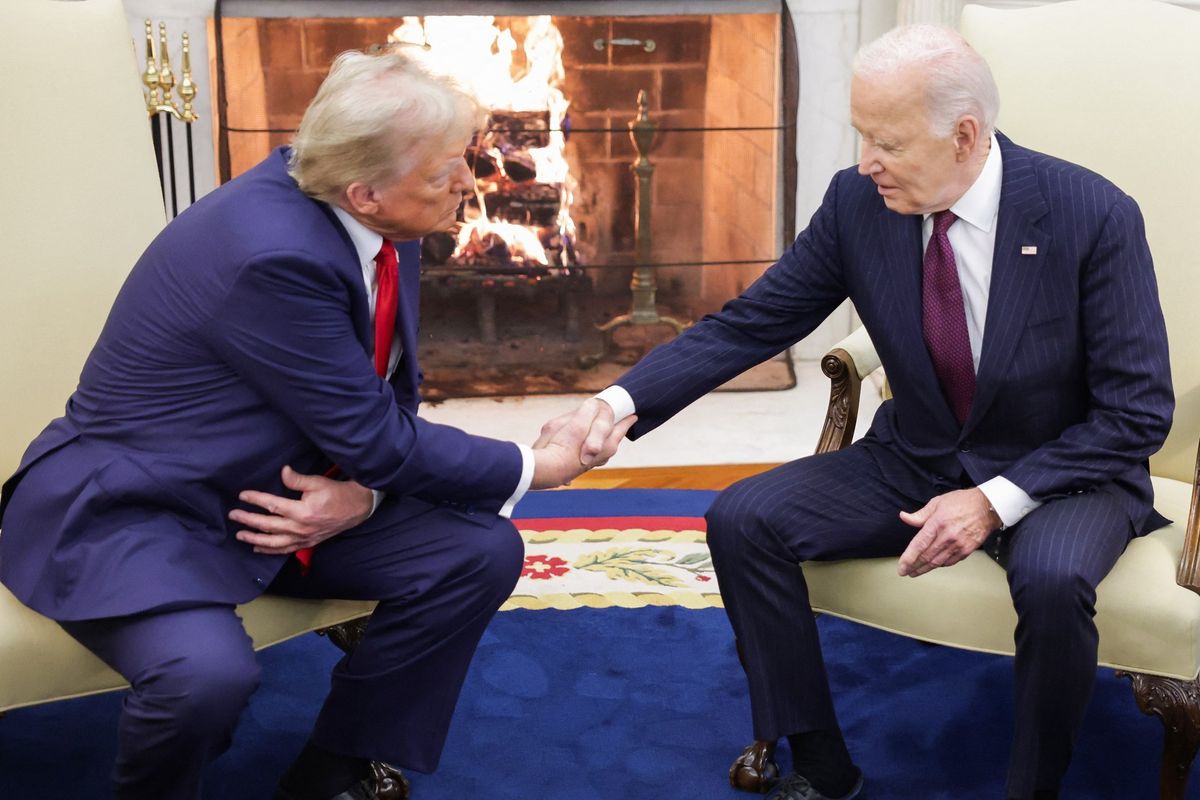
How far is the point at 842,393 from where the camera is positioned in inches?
96.9

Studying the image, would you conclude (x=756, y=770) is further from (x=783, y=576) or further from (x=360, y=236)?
(x=360, y=236)

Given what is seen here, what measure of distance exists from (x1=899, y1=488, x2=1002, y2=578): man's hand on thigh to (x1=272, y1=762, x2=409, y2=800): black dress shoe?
2.72ft

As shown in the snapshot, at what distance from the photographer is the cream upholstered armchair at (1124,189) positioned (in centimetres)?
205

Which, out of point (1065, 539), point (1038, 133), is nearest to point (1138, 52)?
point (1038, 133)

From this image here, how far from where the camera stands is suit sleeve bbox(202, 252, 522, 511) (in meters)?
1.90

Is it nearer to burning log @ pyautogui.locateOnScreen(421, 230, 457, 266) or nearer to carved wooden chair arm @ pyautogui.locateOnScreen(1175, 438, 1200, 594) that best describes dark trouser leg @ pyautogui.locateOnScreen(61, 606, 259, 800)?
carved wooden chair arm @ pyautogui.locateOnScreen(1175, 438, 1200, 594)

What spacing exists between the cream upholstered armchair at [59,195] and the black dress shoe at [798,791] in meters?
0.70

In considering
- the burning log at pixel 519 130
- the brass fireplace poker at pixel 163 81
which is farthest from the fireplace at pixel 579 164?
the brass fireplace poker at pixel 163 81

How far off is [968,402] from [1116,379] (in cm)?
22

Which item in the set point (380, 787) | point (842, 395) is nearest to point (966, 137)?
point (842, 395)

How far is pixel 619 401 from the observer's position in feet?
7.71

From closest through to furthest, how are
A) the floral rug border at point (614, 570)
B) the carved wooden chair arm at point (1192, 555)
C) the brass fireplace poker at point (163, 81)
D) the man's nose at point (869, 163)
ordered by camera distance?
the carved wooden chair arm at point (1192, 555), the man's nose at point (869, 163), the floral rug border at point (614, 570), the brass fireplace poker at point (163, 81)

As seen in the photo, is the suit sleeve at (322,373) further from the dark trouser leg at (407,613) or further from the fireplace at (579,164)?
the fireplace at (579,164)

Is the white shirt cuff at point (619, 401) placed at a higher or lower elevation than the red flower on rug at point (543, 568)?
higher
